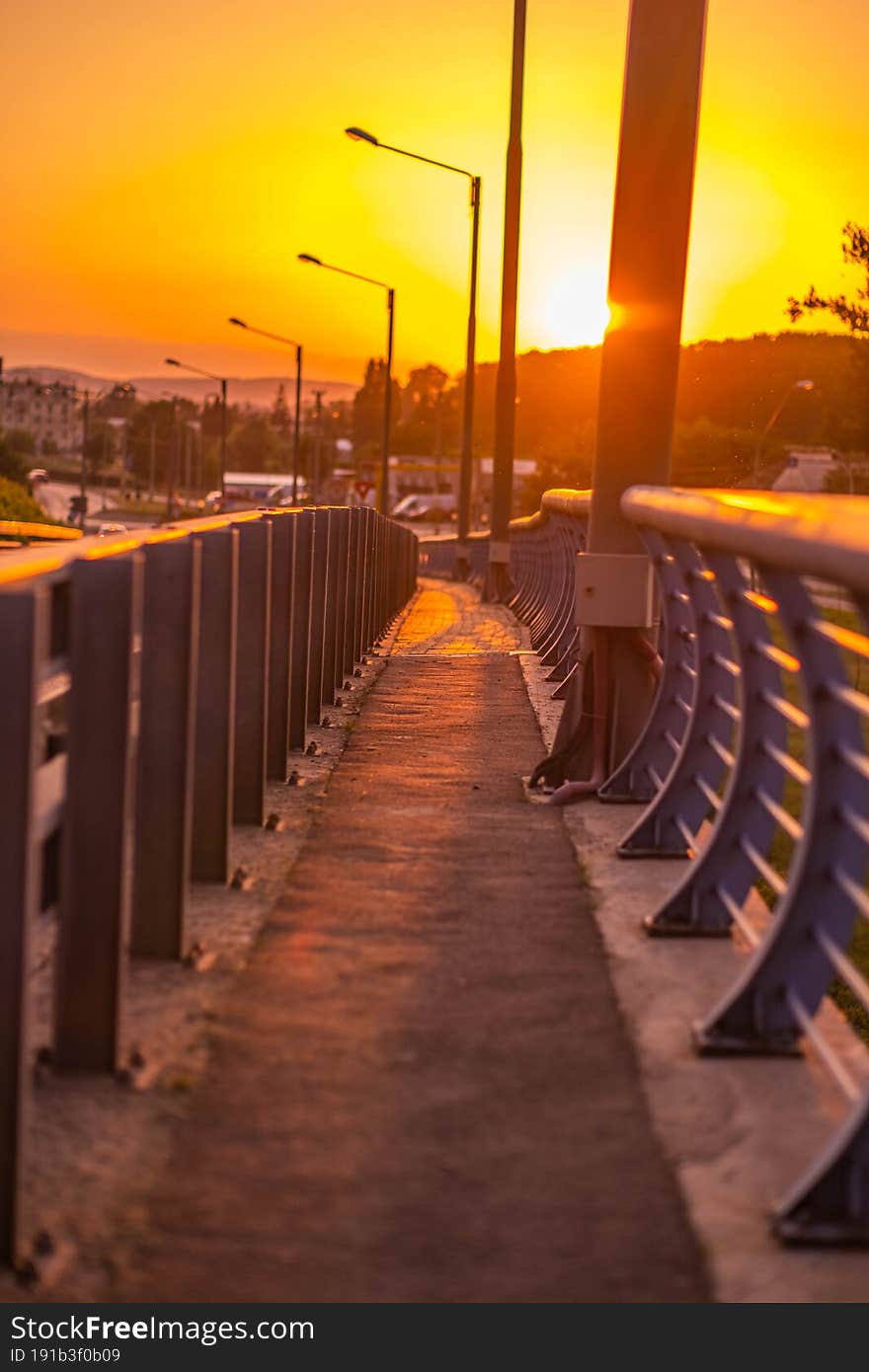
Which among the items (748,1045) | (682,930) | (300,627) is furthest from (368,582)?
(748,1045)

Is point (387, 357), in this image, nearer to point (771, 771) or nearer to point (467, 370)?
point (467, 370)

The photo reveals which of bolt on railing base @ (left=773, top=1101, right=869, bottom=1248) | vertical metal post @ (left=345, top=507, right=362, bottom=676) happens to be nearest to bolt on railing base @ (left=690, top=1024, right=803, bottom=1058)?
bolt on railing base @ (left=773, top=1101, right=869, bottom=1248)

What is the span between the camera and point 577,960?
19.4 ft

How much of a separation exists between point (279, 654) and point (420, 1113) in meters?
4.96

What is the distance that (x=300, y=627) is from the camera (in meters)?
10.3

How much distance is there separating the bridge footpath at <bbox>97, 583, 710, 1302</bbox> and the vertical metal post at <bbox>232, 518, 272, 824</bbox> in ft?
1.19

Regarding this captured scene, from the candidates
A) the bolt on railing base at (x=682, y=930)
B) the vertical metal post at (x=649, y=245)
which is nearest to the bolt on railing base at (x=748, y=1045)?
the bolt on railing base at (x=682, y=930)

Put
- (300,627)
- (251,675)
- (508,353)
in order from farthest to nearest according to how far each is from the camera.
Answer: (508,353), (300,627), (251,675)

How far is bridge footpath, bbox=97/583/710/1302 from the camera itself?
366 cm

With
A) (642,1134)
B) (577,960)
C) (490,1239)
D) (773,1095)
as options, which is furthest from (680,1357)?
(577,960)

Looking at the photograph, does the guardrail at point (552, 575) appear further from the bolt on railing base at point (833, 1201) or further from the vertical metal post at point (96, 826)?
the bolt on railing base at point (833, 1201)

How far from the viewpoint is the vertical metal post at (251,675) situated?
301 inches

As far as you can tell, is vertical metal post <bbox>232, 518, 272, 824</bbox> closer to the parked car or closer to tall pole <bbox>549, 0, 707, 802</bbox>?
tall pole <bbox>549, 0, 707, 802</bbox>

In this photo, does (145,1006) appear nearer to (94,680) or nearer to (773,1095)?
(94,680)
